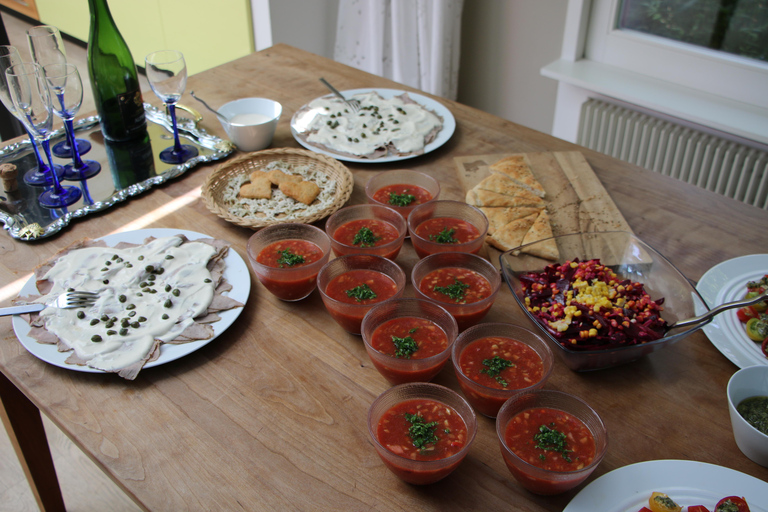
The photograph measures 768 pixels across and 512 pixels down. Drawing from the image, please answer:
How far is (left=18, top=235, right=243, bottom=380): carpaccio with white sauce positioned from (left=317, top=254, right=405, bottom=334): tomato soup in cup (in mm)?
256

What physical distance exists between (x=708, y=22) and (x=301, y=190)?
8.39 feet

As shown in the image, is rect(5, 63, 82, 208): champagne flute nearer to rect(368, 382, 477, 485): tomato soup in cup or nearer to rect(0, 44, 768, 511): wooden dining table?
rect(0, 44, 768, 511): wooden dining table

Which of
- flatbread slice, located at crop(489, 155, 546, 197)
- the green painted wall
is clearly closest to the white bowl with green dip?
flatbread slice, located at crop(489, 155, 546, 197)

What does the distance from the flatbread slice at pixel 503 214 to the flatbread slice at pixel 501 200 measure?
0.02 metres

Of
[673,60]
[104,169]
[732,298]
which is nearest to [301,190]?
[104,169]

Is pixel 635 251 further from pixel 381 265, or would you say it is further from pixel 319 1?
pixel 319 1

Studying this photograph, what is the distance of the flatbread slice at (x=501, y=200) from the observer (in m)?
1.86

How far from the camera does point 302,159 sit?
207 centimetres

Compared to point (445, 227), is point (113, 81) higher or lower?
higher

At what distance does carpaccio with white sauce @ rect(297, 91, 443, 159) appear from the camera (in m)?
2.12

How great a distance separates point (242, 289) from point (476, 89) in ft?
10.5

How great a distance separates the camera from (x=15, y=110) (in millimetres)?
1686

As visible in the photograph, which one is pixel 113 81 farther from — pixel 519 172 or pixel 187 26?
pixel 187 26

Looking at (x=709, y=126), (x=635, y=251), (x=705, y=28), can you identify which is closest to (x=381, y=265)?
(x=635, y=251)
